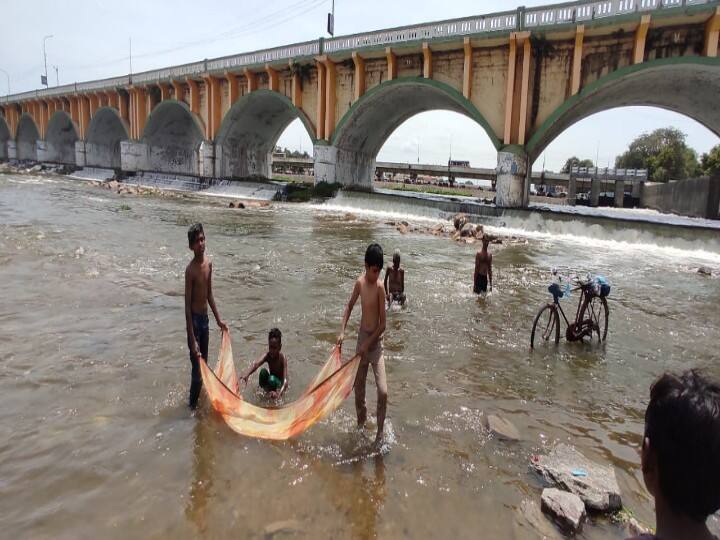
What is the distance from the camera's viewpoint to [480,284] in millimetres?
9422

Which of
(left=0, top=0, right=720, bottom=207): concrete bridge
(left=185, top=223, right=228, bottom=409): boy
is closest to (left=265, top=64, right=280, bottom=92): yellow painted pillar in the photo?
(left=0, top=0, right=720, bottom=207): concrete bridge

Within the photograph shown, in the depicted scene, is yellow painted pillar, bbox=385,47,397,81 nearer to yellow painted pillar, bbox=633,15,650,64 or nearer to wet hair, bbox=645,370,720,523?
yellow painted pillar, bbox=633,15,650,64

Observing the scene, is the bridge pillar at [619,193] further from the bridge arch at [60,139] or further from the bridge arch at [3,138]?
the bridge arch at [3,138]

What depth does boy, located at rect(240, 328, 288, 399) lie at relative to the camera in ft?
16.0

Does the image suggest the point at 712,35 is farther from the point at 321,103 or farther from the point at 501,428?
the point at 321,103

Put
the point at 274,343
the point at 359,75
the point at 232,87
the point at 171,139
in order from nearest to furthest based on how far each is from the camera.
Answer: the point at 274,343 → the point at 359,75 → the point at 232,87 → the point at 171,139

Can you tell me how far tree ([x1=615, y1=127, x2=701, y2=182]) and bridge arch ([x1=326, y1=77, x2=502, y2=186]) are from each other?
3557 centimetres

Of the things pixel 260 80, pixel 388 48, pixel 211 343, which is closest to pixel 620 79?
pixel 388 48

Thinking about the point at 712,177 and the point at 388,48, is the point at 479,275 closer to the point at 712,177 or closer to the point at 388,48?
the point at 388,48

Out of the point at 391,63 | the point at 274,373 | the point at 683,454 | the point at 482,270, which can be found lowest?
the point at 274,373

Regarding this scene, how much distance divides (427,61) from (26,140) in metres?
67.3

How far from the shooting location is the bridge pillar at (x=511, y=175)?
21.4m

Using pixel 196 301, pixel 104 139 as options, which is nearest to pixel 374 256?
pixel 196 301

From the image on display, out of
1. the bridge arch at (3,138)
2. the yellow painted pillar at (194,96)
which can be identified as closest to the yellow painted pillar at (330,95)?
the yellow painted pillar at (194,96)
